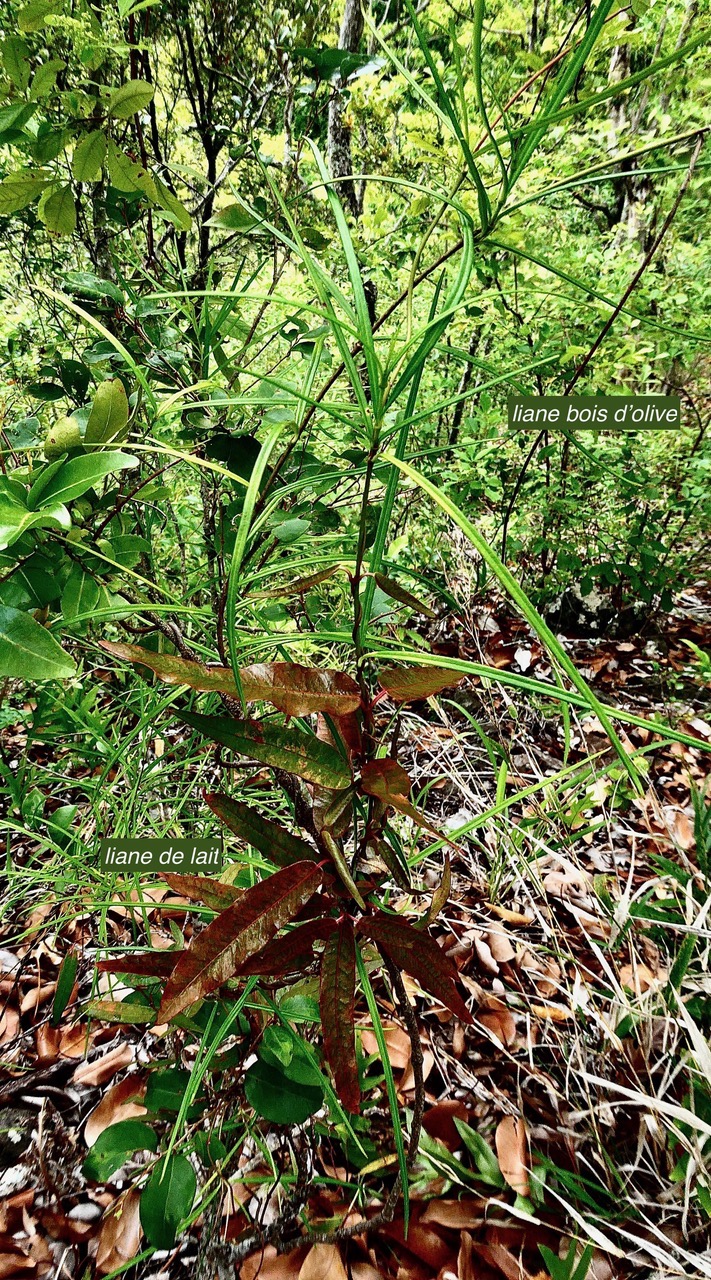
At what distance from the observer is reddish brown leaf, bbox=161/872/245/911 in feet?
1.70

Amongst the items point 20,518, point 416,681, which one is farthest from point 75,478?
point 416,681

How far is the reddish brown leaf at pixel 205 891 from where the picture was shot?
0.52 meters

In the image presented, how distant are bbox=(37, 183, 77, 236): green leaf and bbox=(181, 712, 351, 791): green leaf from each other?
0.60m

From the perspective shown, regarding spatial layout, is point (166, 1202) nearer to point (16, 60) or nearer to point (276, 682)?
point (276, 682)

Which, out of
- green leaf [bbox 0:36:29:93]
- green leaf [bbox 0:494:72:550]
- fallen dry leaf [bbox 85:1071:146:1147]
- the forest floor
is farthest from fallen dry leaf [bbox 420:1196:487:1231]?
green leaf [bbox 0:36:29:93]

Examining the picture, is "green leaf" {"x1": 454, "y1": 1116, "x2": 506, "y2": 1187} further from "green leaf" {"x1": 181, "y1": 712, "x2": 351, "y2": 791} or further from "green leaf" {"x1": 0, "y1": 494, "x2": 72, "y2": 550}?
"green leaf" {"x1": 0, "y1": 494, "x2": 72, "y2": 550}

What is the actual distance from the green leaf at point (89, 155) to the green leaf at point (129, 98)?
27mm

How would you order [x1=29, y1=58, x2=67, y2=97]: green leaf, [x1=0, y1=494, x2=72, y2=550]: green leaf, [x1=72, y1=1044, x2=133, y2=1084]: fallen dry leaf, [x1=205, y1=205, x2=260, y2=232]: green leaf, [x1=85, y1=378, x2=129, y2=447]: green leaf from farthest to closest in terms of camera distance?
[x1=72, y1=1044, x2=133, y2=1084]: fallen dry leaf
[x1=205, y1=205, x2=260, y2=232]: green leaf
[x1=29, y1=58, x2=67, y2=97]: green leaf
[x1=85, y1=378, x2=129, y2=447]: green leaf
[x1=0, y1=494, x2=72, y2=550]: green leaf

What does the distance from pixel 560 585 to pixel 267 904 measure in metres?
1.36

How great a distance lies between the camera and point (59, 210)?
67 cm

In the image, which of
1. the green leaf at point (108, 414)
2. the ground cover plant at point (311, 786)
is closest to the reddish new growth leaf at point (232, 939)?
the ground cover plant at point (311, 786)

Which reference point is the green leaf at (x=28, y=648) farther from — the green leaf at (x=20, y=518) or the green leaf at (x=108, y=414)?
the green leaf at (x=108, y=414)

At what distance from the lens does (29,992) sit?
0.98 metres

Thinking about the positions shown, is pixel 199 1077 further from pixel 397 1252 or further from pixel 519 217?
pixel 519 217
